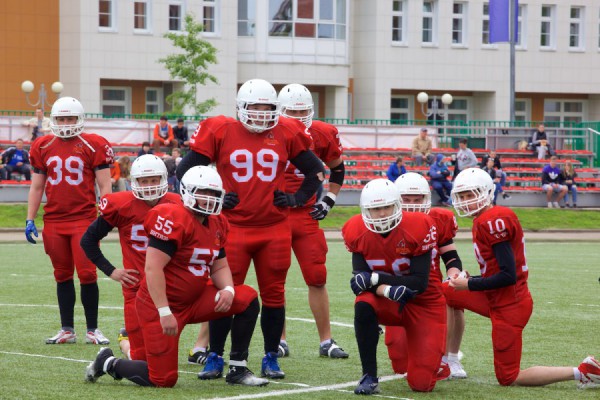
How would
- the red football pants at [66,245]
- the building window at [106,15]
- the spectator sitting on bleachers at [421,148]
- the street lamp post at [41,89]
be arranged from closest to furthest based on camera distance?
the red football pants at [66,245] < the spectator sitting on bleachers at [421,148] < the street lamp post at [41,89] < the building window at [106,15]

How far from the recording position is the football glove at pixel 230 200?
826cm

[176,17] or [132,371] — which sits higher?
[176,17]

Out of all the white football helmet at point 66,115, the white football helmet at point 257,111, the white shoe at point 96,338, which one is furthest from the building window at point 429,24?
the white football helmet at point 257,111

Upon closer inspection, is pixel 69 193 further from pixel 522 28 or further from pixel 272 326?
pixel 522 28

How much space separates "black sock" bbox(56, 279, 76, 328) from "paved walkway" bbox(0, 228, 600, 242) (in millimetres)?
12186

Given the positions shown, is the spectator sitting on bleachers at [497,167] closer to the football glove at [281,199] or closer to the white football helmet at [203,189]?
the football glove at [281,199]

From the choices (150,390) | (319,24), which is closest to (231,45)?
(319,24)

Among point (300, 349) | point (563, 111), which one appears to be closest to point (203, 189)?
point (300, 349)

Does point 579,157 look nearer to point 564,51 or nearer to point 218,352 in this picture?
point 564,51

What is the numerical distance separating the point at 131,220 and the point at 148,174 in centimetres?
39

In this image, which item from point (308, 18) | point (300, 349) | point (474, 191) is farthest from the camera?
point (308, 18)

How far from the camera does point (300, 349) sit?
380 inches

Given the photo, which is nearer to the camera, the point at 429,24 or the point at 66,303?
the point at 66,303

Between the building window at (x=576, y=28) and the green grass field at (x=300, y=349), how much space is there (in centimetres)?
3579
